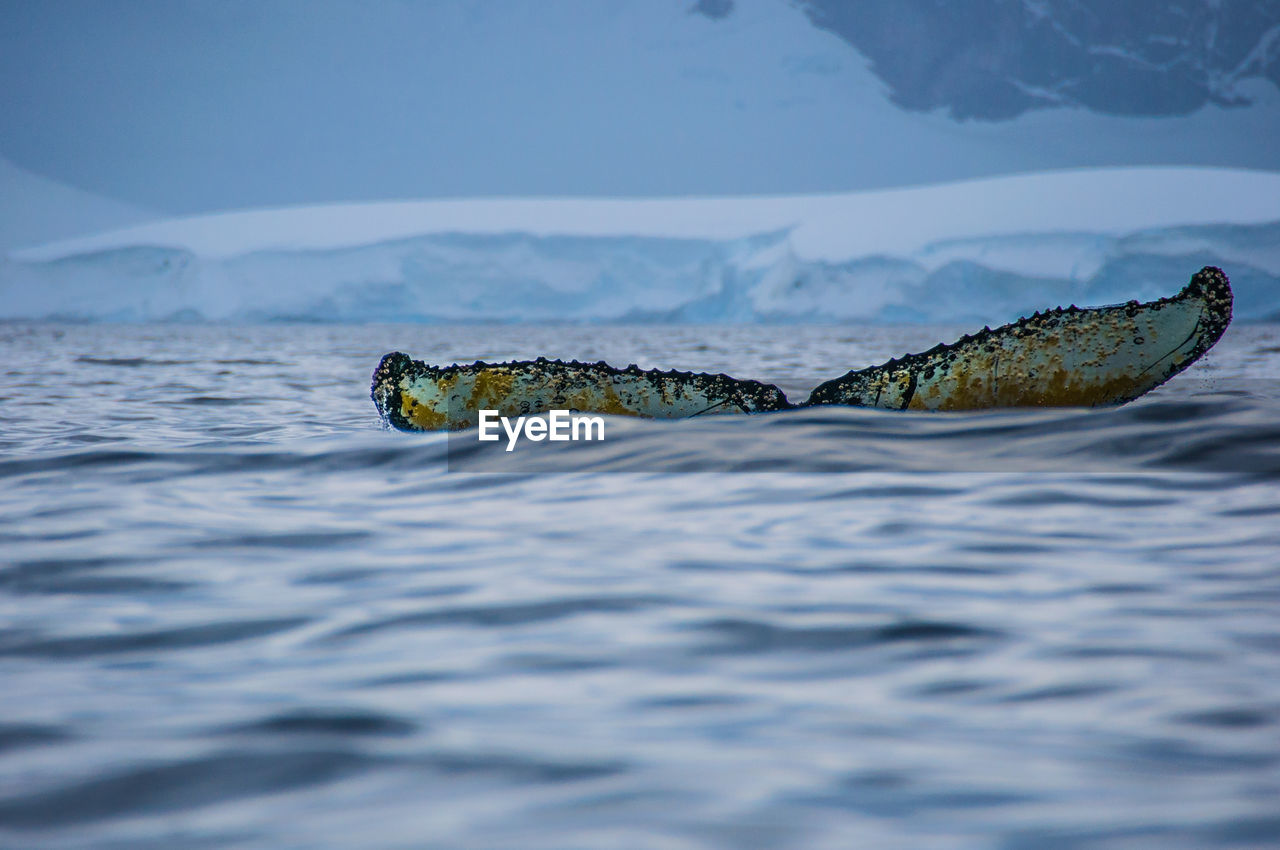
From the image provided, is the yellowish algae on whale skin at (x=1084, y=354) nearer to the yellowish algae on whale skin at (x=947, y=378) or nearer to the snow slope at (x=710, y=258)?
the yellowish algae on whale skin at (x=947, y=378)

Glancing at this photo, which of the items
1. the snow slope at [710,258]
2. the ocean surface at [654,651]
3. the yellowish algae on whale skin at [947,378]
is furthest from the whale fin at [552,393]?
the snow slope at [710,258]

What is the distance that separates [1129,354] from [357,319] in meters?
39.5

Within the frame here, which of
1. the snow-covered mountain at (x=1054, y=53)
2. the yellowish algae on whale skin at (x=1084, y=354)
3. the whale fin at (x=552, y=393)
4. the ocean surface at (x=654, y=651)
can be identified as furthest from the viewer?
the snow-covered mountain at (x=1054, y=53)

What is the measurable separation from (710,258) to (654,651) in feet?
127

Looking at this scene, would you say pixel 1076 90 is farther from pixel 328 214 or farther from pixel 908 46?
pixel 328 214

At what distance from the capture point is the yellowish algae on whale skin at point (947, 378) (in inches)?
240

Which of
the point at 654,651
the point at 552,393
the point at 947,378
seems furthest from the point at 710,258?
the point at 654,651

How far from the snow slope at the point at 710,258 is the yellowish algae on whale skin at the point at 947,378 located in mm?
31739

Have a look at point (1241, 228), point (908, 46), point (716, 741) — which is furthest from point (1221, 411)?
point (908, 46)

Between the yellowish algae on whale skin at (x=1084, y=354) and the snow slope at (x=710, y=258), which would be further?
the snow slope at (x=710, y=258)

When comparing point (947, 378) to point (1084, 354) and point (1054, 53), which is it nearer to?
point (1084, 354)

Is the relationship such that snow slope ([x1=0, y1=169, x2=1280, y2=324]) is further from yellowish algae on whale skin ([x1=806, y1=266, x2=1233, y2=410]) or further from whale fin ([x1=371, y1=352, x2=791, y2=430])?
whale fin ([x1=371, y1=352, x2=791, y2=430])

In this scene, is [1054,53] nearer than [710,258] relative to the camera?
No

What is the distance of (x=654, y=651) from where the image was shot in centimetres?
225
